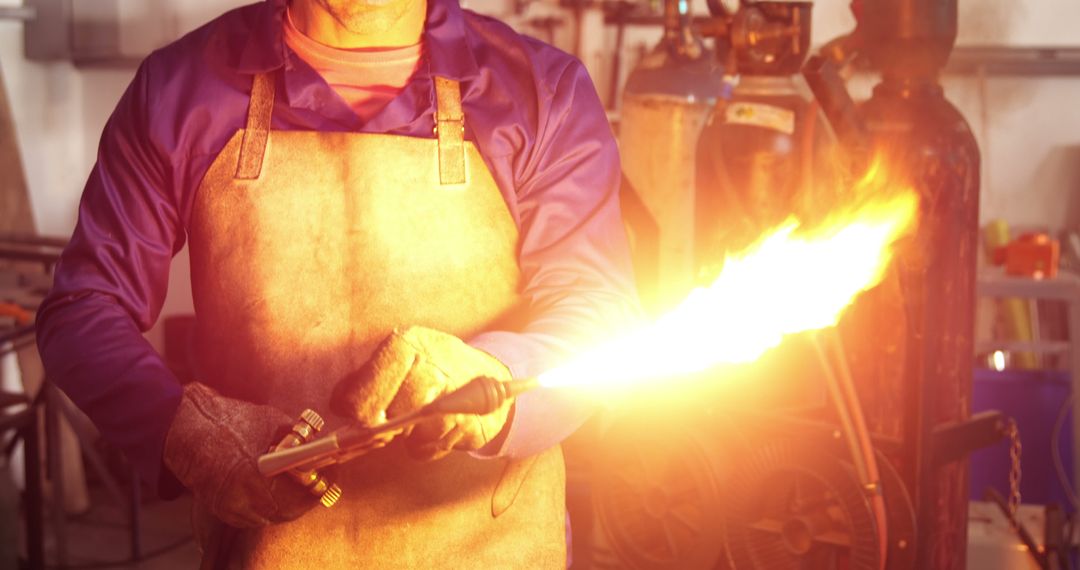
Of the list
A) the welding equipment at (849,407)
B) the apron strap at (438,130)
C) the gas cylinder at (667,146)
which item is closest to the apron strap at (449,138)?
the apron strap at (438,130)

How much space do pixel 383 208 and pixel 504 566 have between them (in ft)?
1.99

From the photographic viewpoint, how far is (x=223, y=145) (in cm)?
184

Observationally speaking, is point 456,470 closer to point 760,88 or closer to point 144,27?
point 760,88

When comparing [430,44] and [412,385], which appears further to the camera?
[430,44]

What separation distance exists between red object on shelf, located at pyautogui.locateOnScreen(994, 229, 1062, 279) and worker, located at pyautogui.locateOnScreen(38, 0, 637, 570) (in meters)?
3.14

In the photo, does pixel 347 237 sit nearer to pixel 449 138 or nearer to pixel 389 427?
pixel 449 138

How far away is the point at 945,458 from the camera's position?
2543 mm

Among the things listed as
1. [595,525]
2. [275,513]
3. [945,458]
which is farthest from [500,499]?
[595,525]

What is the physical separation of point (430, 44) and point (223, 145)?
14.6 inches

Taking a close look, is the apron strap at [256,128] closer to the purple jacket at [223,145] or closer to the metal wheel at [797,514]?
the purple jacket at [223,145]

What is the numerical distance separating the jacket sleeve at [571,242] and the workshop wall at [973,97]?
12.9ft

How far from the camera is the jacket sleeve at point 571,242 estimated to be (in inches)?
66.6

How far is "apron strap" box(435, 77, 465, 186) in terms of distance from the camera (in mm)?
1833

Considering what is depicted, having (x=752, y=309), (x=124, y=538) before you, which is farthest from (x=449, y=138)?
(x=124, y=538)
